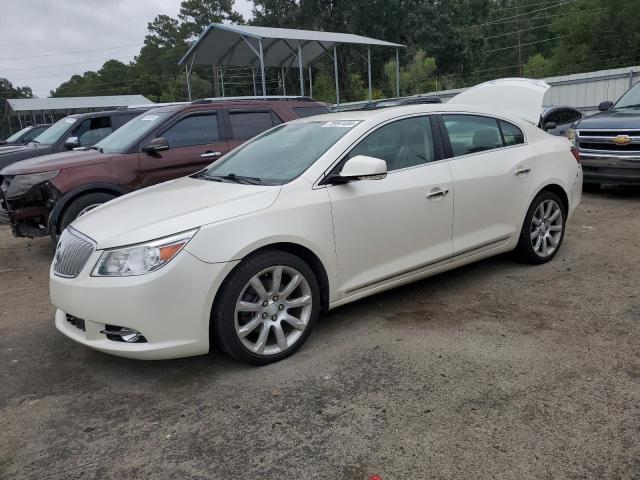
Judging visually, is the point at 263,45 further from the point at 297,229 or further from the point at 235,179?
the point at 297,229

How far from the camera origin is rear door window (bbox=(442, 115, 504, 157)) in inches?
178

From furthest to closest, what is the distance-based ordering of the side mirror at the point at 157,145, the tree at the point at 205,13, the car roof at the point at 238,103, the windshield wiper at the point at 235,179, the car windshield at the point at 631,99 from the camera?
the tree at the point at 205,13, the car windshield at the point at 631,99, the car roof at the point at 238,103, the side mirror at the point at 157,145, the windshield wiper at the point at 235,179

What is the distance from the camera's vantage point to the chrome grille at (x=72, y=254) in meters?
3.36

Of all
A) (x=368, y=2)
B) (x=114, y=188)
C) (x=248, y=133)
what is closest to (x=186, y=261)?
→ (x=114, y=188)

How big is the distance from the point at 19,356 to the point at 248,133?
4.39 meters

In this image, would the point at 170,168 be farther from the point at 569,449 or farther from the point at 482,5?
the point at 482,5

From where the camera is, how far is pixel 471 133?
470cm

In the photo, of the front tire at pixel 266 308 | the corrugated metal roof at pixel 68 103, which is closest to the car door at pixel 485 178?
the front tire at pixel 266 308

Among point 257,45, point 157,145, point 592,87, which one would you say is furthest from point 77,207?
point 592,87

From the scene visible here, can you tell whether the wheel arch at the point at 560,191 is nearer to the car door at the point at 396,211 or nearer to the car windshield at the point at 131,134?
the car door at the point at 396,211

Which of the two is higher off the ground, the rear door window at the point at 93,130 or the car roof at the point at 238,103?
the car roof at the point at 238,103

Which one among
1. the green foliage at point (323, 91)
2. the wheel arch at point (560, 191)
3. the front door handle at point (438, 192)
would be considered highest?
the green foliage at point (323, 91)

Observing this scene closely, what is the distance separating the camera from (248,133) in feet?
24.5

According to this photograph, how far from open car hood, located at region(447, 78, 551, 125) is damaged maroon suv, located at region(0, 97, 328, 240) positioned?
106 inches
